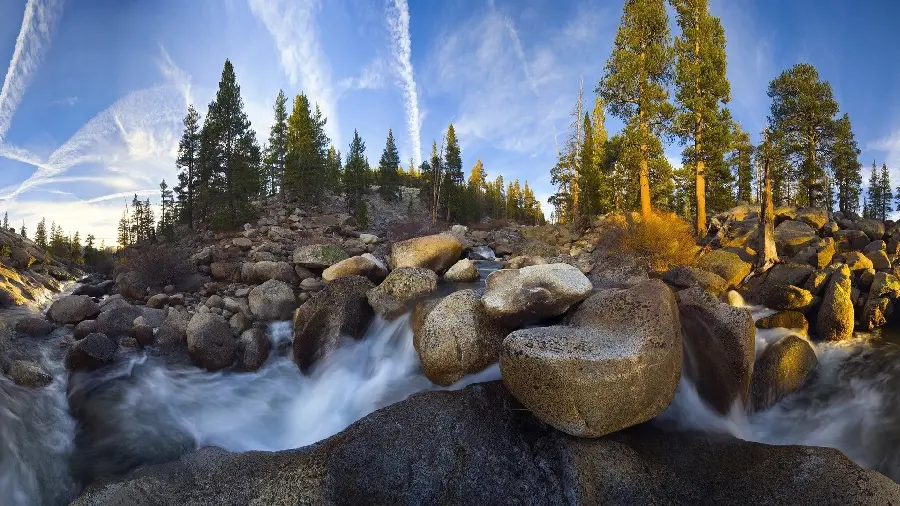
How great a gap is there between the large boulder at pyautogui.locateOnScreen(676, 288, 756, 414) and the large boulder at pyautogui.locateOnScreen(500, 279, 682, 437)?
1095 mm

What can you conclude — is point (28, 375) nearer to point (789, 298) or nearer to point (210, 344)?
point (210, 344)

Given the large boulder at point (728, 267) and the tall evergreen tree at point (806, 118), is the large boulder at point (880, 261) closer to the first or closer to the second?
the large boulder at point (728, 267)

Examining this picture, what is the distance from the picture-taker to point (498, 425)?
17.1 ft

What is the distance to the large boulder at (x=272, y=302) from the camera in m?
10.4

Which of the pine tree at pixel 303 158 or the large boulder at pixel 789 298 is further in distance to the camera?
the pine tree at pixel 303 158

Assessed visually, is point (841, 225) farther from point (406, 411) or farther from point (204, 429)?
point (204, 429)

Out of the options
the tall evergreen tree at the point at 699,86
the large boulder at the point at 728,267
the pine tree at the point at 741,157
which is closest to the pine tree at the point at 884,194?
the pine tree at the point at 741,157

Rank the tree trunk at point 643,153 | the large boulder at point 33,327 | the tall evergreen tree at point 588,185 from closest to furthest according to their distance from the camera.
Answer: the large boulder at point 33,327 < the tree trunk at point 643,153 < the tall evergreen tree at point 588,185

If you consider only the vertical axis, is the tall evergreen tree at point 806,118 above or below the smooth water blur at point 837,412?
above

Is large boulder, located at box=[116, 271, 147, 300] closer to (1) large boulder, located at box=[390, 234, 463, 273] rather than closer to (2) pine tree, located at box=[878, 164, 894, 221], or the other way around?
(1) large boulder, located at box=[390, 234, 463, 273]

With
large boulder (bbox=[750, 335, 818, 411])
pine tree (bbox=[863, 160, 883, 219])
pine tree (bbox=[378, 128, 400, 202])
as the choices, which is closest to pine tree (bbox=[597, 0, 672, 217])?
large boulder (bbox=[750, 335, 818, 411])

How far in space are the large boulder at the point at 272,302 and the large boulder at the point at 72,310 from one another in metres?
3.78

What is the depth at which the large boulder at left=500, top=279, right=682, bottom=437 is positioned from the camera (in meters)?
4.61

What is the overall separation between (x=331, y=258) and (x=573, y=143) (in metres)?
29.1
